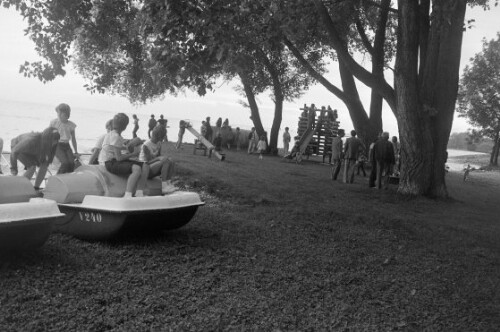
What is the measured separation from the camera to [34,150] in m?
8.20

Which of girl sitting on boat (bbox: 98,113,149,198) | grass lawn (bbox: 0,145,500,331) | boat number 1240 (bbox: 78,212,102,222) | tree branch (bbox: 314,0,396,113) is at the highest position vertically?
tree branch (bbox: 314,0,396,113)

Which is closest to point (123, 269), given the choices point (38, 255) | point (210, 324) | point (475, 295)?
point (38, 255)

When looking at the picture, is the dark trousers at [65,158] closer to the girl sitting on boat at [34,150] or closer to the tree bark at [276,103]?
the girl sitting on boat at [34,150]

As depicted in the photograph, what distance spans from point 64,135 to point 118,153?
2.57 metres

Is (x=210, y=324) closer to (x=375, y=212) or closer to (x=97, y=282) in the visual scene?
(x=97, y=282)

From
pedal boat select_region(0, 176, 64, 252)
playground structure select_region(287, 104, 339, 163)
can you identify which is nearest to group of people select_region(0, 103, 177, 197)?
pedal boat select_region(0, 176, 64, 252)

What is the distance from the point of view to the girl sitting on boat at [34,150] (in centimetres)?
809

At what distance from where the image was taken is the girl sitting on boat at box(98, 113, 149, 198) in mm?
6988

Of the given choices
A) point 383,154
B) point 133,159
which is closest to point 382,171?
point 383,154

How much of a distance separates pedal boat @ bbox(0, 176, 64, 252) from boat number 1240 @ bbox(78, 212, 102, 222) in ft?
2.82

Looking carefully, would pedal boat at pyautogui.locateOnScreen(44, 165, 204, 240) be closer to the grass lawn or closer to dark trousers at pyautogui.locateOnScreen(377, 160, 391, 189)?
the grass lawn

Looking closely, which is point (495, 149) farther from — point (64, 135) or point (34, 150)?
point (34, 150)

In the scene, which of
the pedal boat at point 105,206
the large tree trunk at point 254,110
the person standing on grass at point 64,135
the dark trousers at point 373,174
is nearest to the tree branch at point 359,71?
the dark trousers at point 373,174

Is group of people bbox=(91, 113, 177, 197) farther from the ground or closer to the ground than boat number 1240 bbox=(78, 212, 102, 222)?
farther from the ground
